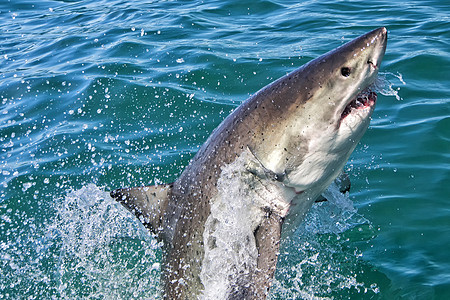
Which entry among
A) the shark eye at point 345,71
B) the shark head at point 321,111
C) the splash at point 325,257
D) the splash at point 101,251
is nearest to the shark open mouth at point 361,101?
the shark head at point 321,111

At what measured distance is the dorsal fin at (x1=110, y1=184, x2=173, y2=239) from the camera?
13.4 feet

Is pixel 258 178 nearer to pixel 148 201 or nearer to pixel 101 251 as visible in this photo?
pixel 148 201

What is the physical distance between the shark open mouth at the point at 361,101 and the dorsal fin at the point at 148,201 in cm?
135

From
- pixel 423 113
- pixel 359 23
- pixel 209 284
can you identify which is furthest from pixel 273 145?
pixel 359 23

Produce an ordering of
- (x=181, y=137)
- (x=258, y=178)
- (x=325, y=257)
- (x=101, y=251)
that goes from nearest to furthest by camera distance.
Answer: (x=258, y=178) → (x=325, y=257) → (x=101, y=251) → (x=181, y=137)

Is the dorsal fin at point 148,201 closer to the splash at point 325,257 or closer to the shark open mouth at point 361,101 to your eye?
the splash at point 325,257

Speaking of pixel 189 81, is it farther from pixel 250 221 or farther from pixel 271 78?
pixel 250 221

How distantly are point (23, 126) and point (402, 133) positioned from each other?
4827mm

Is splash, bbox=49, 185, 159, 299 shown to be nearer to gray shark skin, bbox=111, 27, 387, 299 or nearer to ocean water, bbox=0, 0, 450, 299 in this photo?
ocean water, bbox=0, 0, 450, 299

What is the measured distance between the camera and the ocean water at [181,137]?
492 cm

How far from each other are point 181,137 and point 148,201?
116 inches

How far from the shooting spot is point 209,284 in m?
3.88

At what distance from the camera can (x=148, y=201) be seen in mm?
4090

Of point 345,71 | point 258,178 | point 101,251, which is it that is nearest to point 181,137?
point 101,251
